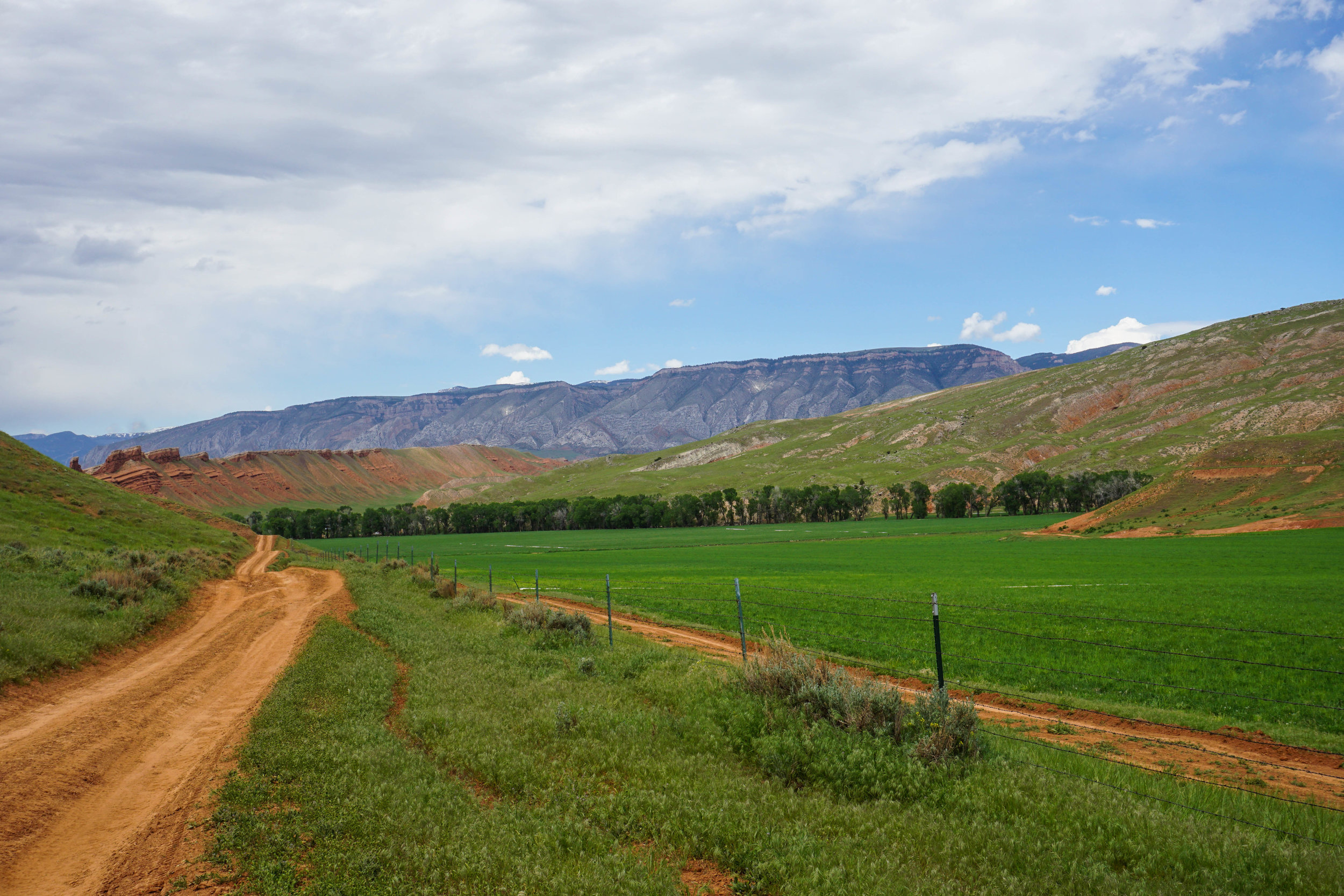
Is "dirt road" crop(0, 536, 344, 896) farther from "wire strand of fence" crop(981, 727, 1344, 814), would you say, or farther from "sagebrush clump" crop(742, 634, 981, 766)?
"wire strand of fence" crop(981, 727, 1344, 814)

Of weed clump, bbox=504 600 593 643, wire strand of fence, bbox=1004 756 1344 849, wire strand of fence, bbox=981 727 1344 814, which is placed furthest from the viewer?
weed clump, bbox=504 600 593 643

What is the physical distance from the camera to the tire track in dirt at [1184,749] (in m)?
9.19

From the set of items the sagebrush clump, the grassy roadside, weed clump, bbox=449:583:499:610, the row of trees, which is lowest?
the row of trees

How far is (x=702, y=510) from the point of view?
155125 millimetres

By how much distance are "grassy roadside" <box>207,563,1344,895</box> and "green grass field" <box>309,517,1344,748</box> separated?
5.38 m

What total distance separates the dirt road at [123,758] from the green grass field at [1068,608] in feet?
45.8

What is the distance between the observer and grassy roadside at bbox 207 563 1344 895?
20.6ft

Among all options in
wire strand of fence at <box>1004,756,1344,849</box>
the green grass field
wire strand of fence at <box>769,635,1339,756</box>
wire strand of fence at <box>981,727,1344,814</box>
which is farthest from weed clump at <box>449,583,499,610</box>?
wire strand of fence at <box>1004,756,1344,849</box>

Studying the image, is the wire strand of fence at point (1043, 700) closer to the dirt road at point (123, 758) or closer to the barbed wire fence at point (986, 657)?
the barbed wire fence at point (986, 657)

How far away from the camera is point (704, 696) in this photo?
12.0 metres

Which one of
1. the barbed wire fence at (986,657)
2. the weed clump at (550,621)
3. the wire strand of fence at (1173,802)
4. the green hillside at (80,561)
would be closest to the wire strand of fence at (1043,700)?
the barbed wire fence at (986,657)

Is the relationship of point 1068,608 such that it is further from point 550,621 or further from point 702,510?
point 702,510

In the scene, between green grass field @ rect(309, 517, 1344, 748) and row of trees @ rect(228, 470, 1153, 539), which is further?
row of trees @ rect(228, 470, 1153, 539)

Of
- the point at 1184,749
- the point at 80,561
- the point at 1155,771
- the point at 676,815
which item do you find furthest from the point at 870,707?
the point at 80,561
